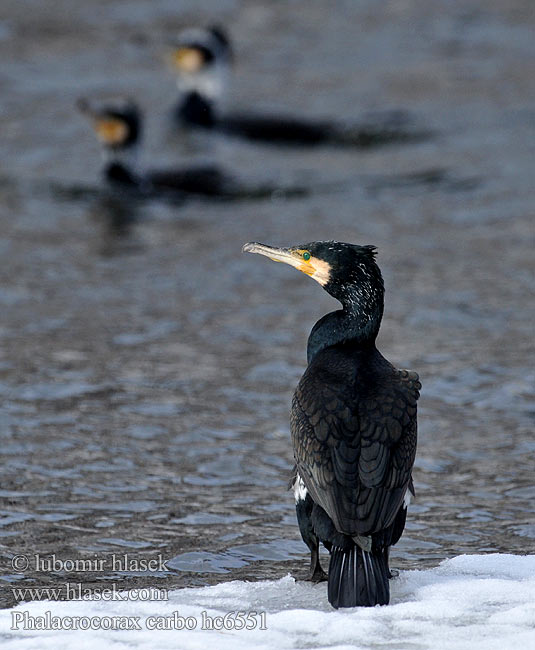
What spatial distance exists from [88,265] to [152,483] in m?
4.09

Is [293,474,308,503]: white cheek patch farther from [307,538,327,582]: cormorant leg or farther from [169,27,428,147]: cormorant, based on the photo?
[169,27,428,147]: cormorant

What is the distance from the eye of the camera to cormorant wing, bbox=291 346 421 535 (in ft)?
14.1

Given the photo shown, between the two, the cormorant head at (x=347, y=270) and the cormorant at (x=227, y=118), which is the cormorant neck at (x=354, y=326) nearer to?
the cormorant head at (x=347, y=270)

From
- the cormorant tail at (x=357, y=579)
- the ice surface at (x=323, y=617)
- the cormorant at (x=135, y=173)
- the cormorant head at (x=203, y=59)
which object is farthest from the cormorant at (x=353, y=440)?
the cormorant head at (x=203, y=59)

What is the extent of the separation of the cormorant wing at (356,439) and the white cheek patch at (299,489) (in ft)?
0.32

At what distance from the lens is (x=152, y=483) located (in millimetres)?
6020

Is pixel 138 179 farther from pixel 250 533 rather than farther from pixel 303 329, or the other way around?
pixel 250 533

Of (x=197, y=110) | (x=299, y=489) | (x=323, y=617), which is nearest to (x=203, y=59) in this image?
(x=197, y=110)

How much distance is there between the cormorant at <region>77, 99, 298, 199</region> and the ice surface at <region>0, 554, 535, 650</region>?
766 cm

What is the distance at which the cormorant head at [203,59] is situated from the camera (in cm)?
1457

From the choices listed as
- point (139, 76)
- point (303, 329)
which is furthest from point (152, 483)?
point (139, 76)

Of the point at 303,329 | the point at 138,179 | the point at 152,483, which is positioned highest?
the point at 138,179

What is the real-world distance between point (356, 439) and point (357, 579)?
0.44 metres

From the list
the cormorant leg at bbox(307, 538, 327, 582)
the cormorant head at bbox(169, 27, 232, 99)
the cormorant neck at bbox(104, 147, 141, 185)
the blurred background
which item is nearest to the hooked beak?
the cormorant leg at bbox(307, 538, 327, 582)
